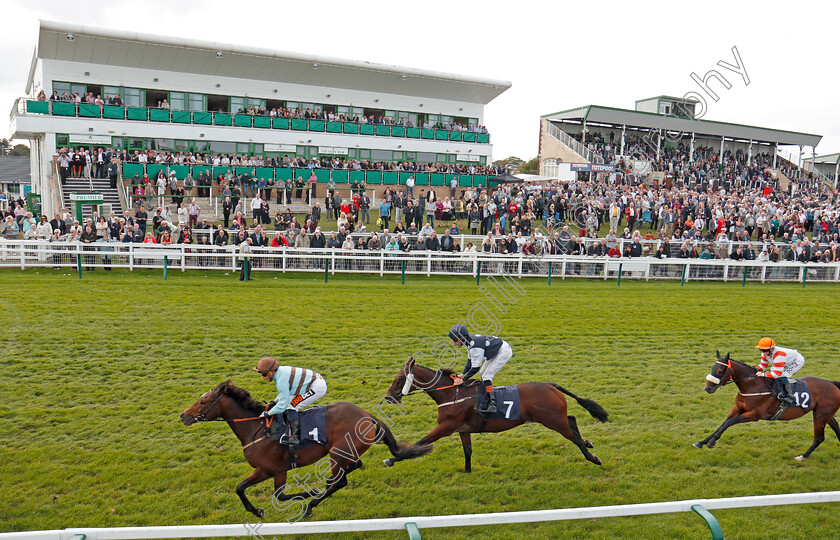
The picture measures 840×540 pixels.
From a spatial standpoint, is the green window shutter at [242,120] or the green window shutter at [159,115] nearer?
the green window shutter at [159,115]

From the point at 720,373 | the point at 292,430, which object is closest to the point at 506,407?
the point at 292,430

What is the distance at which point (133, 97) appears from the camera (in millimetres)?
27688

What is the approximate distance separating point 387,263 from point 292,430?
11.4m

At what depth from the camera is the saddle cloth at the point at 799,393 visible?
642cm

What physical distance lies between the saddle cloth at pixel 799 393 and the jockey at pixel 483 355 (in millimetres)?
3024

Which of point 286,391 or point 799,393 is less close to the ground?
point 286,391

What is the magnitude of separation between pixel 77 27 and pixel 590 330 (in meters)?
25.2

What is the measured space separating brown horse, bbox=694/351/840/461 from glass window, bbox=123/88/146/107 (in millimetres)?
28567

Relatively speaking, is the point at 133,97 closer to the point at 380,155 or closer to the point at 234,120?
the point at 234,120

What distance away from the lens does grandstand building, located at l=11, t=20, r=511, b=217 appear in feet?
82.6

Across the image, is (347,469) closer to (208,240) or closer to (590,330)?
(590,330)

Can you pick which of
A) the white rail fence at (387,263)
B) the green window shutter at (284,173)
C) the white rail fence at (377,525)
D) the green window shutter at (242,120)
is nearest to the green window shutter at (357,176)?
the green window shutter at (284,173)

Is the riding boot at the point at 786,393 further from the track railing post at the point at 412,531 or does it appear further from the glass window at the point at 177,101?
the glass window at the point at 177,101

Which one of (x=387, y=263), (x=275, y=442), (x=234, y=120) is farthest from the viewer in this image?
(x=234, y=120)
